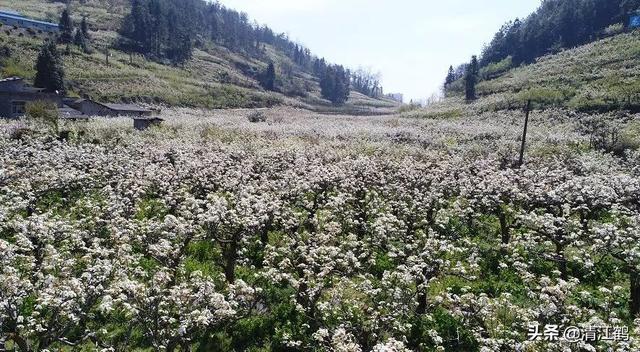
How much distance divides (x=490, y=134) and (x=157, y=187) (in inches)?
1807

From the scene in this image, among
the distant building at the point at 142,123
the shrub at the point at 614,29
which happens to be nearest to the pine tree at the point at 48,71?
the distant building at the point at 142,123

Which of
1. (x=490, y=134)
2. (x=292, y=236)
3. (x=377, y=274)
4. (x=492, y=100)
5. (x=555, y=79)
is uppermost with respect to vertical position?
(x=555, y=79)

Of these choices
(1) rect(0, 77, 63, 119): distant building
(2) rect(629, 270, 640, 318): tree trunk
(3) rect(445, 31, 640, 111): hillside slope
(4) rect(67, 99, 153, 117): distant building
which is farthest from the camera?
(3) rect(445, 31, 640, 111): hillside slope

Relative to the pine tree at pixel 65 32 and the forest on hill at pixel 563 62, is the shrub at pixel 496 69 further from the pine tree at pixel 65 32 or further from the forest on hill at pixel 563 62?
the pine tree at pixel 65 32

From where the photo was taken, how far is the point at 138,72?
360 feet

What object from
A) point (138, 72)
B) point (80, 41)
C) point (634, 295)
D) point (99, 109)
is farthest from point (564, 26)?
point (634, 295)

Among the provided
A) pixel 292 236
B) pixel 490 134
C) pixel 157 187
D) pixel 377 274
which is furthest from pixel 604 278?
pixel 490 134

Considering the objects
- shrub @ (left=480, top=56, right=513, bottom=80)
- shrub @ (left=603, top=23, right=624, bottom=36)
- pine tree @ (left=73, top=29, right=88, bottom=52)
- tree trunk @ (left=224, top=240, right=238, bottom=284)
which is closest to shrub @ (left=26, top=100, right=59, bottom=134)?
tree trunk @ (left=224, top=240, right=238, bottom=284)

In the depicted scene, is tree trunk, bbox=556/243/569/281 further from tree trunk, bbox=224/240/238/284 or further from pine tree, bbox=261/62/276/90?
pine tree, bbox=261/62/276/90

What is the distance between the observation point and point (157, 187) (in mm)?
23031

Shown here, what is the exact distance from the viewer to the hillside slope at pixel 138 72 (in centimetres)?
9269

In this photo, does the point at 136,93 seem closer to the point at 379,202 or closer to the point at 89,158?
the point at 89,158

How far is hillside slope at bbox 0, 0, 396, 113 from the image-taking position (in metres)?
92.7

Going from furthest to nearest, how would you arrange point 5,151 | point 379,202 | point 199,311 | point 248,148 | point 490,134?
point 490,134 → point 248,148 → point 5,151 → point 379,202 → point 199,311
